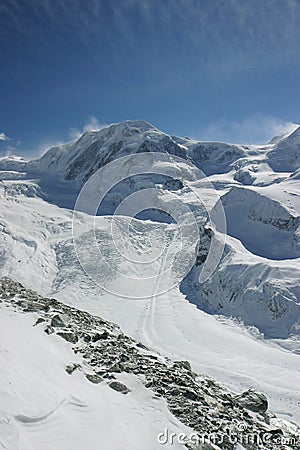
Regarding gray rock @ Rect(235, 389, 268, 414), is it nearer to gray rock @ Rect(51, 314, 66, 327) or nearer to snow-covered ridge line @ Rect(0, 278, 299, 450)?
snow-covered ridge line @ Rect(0, 278, 299, 450)

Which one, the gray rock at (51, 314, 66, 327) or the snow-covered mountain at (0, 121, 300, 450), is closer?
the gray rock at (51, 314, 66, 327)

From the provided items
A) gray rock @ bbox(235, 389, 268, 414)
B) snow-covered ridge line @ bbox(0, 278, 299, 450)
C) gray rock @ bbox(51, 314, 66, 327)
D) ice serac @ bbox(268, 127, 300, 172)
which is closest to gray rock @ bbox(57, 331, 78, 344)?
snow-covered ridge line @ bbox(0, 278, 299, 450)

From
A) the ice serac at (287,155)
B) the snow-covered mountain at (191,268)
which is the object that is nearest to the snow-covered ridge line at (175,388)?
the snow-covered mountain at (191,268)

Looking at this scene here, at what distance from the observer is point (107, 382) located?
1450 cm

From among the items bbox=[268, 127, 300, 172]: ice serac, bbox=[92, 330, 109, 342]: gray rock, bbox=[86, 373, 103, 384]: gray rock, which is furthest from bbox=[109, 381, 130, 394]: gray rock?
bbox=[268, 127, 300, 172]: ice serac

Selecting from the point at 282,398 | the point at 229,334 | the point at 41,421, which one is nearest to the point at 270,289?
the point at 229,334

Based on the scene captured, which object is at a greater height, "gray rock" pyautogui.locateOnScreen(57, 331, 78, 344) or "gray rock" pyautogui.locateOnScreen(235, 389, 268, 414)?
"gray rock" pyautogui.locateOnScreen(57, 331, 78, 344)

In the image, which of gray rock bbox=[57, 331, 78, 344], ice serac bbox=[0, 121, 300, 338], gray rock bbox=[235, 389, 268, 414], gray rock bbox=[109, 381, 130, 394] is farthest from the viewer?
ice serac bbox=[0, 121, 300, 338]

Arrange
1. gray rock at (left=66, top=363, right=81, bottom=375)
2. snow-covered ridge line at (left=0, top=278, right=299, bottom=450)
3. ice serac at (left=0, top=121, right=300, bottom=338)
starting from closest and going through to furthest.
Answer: snow-covered ridge line at (left=0, top=278, right=299, bottom=450)
gray rock at (left=66, top=363, right=81, bottom=375)
ice serac at (left=0, top=121, right=300, bottom=338)

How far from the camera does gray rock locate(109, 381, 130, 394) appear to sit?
14.0m

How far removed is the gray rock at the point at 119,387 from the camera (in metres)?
14.0

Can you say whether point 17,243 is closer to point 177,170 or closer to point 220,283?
point 220,283

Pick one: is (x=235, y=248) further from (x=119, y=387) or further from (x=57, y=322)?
(x=119, y=387)

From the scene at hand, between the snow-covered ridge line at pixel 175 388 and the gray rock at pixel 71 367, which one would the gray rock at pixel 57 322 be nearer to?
the snow-covered ridge line at pixel 175 388
